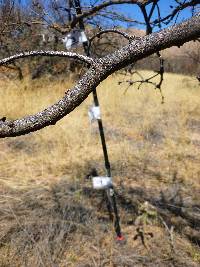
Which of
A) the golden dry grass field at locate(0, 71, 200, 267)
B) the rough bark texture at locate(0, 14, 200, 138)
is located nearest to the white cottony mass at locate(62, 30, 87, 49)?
the golden dry grass field at locate(0, 71, 200, 267)

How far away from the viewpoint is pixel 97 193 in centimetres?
501

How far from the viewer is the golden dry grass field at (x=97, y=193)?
12.5 ft

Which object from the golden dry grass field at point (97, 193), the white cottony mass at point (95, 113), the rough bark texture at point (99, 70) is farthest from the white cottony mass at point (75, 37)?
the rough bark texture at point (99, 70)

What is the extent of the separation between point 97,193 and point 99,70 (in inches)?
143

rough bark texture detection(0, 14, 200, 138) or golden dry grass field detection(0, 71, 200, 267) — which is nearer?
rough bark texture detection(0, 14, 200, 138)

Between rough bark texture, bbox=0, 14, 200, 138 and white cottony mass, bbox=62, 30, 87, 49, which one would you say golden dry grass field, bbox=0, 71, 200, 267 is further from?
rough bark texture, bbox=0, 14, 200, 138

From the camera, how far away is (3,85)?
10430 mm

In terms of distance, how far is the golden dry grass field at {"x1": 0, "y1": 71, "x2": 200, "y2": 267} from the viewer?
380 centimetres

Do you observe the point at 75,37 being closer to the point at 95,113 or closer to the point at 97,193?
the point at 95,113

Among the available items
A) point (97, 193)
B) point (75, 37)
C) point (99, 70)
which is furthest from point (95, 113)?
point (99, 70)

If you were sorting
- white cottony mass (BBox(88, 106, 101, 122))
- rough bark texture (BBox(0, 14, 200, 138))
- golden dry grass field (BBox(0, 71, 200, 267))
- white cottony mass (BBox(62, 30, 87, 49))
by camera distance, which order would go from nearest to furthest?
rough bark texture (BBox(0, 14, 200, 138))
white cottony mass (BBox(62, 30, 87, 49))
golden dry grass field (BBox(0, 71, 200, 267))
white cottony mass (BBox(88, 106, 101, 122))

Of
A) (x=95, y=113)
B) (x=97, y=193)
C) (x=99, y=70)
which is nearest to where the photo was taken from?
(x=99, y=70)

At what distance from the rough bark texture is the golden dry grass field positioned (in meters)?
2.20

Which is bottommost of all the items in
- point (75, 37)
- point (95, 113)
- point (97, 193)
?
point (97, 193)
